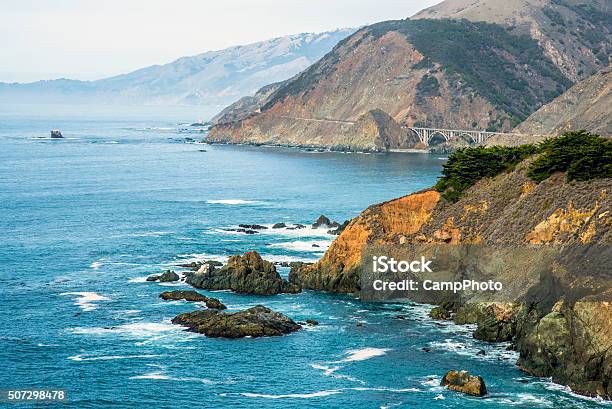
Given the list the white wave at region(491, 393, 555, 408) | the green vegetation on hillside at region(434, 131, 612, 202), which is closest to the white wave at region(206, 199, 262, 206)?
the green vegetation on hillside at region(434, 131, 612, 202)

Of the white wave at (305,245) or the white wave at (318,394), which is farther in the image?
the white wave at (305,245)

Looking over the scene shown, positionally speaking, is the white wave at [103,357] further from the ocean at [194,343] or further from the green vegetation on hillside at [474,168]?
the green vegetation on hillside at [474,168]

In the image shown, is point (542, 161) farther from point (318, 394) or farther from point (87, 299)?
point (87, 299)

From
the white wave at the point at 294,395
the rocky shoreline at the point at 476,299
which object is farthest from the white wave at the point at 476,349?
the white wave at the point at 294,395

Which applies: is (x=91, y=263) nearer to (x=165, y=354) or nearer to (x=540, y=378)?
(x=165, y=354)

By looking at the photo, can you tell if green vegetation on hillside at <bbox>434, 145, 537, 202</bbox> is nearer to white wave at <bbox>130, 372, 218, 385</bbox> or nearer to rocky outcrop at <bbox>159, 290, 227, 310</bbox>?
rocky outcrop at <bbox>159, 290, 227, 310</bbox>

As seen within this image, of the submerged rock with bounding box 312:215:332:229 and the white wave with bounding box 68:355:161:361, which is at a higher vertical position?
the submerged rock with bounding box 312:215:332:229
